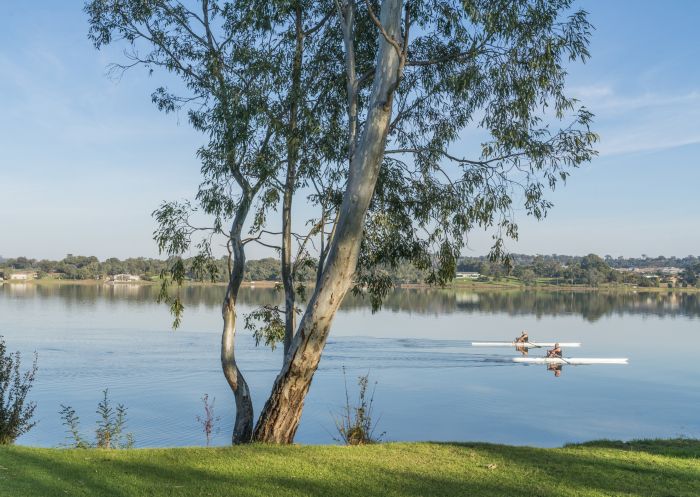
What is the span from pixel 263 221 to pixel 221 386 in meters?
7.54

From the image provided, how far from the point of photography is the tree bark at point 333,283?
20.3ft

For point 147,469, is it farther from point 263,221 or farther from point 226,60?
point 226,60

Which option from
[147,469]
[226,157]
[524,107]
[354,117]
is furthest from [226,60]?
[147,469]

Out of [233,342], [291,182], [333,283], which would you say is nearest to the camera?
[333,283]

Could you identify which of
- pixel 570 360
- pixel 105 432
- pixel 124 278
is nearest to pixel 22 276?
pixel 124 278

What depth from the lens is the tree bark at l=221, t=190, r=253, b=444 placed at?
7.00 metres

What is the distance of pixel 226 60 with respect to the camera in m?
8.12

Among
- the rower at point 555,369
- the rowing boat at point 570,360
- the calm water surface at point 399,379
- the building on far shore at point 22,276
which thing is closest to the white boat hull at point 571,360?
the rowing boat at point 570,360

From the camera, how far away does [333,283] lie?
623 cm

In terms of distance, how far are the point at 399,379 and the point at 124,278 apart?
59.0m

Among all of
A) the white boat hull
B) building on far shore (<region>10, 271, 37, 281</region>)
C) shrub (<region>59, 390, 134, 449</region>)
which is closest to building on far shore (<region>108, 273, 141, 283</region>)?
building on far shore (<region>10, 271, 37, 281</region>)

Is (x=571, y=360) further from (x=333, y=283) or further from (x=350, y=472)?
(x=350, y=472)

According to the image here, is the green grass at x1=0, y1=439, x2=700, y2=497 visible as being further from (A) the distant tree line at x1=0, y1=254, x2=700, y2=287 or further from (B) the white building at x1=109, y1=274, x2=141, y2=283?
(B) the white building at x1=109, y1=274, x2=141, y2=283

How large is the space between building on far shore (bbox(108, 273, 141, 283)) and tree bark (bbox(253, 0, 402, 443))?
67.0 m
